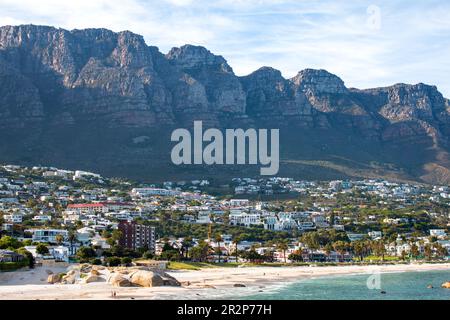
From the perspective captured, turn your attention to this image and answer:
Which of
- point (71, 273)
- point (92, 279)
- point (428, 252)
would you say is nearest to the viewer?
point (92, 279)

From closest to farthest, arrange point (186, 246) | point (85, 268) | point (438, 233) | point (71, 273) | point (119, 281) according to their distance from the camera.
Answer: point (119, 281) < point (71, 273) < point (85, 268) < point (186, 246) < point (438, 233)

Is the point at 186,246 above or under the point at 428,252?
above

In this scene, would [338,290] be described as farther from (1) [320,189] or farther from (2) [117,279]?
(1) [320,189]

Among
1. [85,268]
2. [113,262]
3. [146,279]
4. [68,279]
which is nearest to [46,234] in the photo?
[113,262]

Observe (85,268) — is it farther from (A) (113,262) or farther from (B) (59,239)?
(B) (59,239)

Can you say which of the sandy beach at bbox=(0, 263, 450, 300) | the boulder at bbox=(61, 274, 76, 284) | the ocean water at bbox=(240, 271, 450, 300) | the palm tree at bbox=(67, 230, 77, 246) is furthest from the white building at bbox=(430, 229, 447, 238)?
the boulder at bbox=(61, 274, 76, 284)

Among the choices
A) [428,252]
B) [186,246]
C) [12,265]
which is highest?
[12,265]

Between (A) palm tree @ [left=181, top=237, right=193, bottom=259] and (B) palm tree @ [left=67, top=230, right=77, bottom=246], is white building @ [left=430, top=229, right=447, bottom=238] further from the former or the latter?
(B) palm tree @ [left=67, top=230, right=77, bottom=246]
